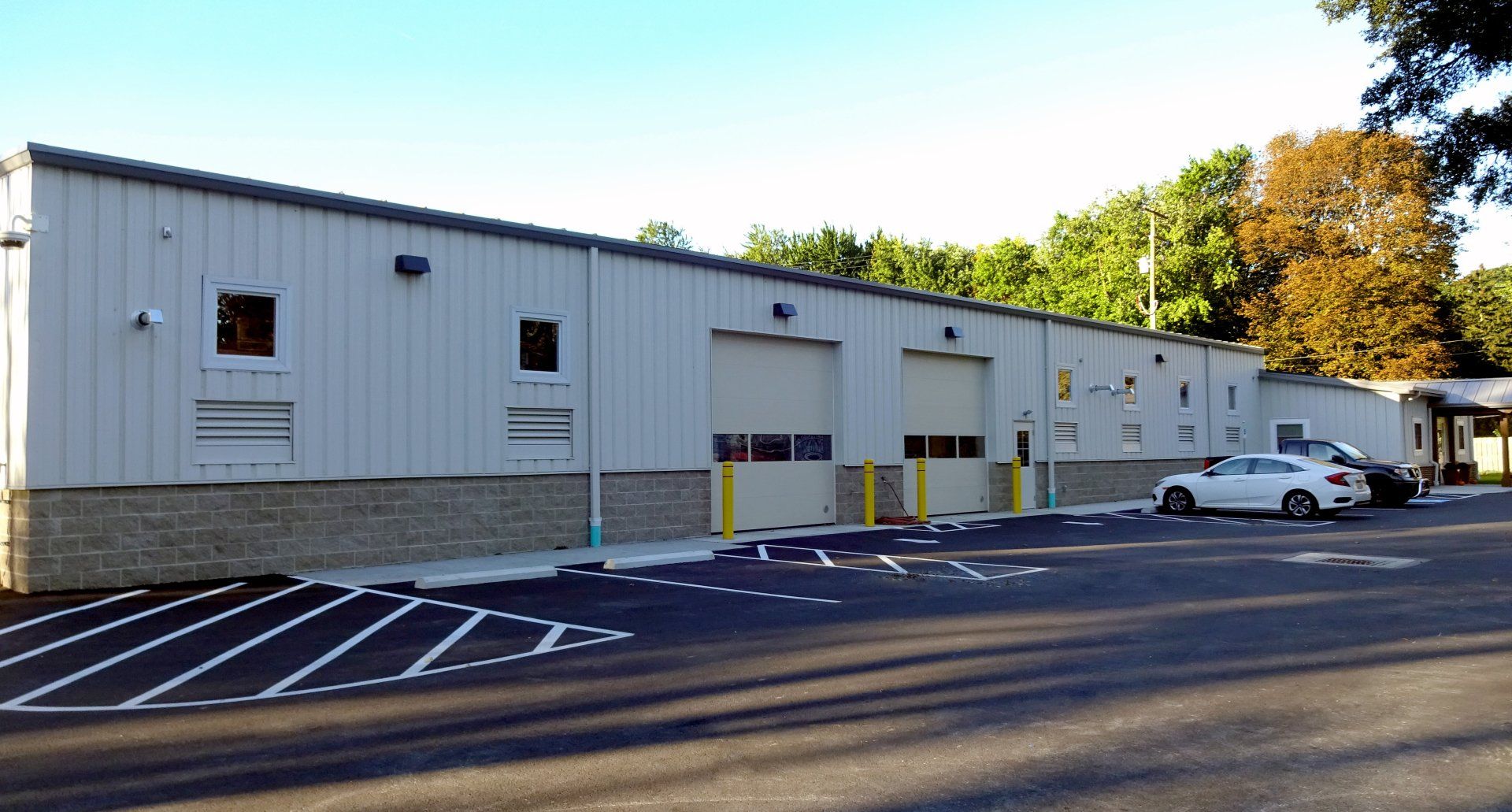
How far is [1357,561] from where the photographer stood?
13.1 meters

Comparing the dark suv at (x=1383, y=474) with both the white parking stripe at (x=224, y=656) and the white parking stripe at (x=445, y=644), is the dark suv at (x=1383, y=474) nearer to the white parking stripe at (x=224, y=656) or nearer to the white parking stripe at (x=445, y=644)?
the white parking stripe at (x=445, y=644)

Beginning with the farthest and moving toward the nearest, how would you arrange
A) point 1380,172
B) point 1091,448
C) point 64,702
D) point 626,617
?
point 1380,172
point 1091,448
point 626,617
point 64,702

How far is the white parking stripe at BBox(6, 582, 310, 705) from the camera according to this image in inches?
259

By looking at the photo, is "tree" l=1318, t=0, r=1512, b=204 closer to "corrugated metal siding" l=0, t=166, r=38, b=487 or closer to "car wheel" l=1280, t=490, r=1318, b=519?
"car wheel" l=1280, t=490, r=1318, b=519

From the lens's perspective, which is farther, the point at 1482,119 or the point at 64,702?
the point at 1482,119

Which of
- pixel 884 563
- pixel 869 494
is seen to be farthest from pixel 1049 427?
pixel 884 563

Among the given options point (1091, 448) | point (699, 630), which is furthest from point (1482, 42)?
point (699, 630)

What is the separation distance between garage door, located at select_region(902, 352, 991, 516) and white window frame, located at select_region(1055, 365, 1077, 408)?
2878 millimetres

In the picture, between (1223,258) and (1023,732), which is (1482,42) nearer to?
(1023,732)

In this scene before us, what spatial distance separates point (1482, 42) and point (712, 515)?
1526 cm

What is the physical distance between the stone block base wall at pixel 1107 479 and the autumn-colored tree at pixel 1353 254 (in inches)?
641

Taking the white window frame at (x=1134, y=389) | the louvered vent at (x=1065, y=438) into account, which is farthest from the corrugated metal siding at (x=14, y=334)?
the white window frame at (x=1134, y=389)

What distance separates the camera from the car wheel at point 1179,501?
21.8 metres

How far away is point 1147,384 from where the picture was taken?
28266 millimetres
